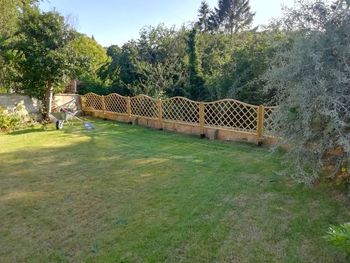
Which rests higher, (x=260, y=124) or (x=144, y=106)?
(x=144, y=106)

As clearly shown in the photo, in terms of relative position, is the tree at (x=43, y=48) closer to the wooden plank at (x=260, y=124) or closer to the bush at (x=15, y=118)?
the bush at (x=15, y=118)

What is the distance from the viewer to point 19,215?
3137 mm

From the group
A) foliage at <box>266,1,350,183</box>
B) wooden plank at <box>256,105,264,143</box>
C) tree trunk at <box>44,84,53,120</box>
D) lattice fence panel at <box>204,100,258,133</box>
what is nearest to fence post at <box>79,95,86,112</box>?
tree trunk at <box>44,84,53,120</box>

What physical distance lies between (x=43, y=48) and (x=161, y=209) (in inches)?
288

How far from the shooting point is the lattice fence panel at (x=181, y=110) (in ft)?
24.7

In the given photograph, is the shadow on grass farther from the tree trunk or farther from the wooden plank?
the wooden plank

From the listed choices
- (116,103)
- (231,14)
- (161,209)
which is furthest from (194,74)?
(231,14)

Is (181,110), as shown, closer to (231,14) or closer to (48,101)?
(48,101)

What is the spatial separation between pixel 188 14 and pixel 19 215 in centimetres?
1300

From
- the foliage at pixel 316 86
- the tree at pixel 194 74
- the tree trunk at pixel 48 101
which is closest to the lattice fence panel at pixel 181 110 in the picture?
the tree at pixel 194 74

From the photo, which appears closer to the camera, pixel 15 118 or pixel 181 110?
pixel 181 110

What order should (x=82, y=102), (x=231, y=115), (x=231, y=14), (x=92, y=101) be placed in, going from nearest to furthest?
(x=231, y=115), (x=92, y=101), (x=82, y=102), (x=231, y=14)

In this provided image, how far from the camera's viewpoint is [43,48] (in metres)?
8.56

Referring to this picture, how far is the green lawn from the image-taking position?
2.40 metres
